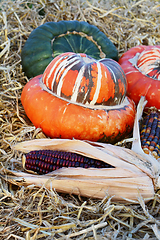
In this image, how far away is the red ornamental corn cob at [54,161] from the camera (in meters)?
1.78

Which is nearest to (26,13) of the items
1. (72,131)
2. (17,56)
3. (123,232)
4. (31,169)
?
(17,56)

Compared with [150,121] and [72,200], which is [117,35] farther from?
[72,200]

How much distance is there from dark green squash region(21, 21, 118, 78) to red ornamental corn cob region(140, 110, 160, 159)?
119cm

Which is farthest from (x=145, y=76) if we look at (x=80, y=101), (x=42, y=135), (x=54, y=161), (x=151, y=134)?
(x=54, y=161)

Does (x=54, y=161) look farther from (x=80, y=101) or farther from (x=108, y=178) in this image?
(x=80, y=101)

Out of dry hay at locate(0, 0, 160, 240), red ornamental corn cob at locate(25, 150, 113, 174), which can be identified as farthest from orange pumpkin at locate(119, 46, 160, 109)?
red ornamental corn cob at locate(25, 150, 113, 174)

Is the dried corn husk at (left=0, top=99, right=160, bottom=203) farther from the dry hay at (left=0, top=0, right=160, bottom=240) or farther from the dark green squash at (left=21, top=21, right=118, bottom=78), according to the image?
the dark green squash at (left=21, top=21, right=118, bottom=78)

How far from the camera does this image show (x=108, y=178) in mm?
1682

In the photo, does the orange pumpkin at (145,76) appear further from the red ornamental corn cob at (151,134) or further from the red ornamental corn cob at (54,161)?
the red ornamental corn cob at (54,161)

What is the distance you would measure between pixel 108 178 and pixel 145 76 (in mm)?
1549

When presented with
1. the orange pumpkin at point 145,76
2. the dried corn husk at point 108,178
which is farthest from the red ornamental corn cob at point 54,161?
the orange pumpkin at point 145,76

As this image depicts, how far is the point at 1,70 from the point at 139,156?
2.04 meters

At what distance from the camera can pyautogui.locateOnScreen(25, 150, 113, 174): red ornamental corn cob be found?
1.78 meters

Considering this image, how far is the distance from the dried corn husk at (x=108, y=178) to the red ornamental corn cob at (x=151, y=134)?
0.65 ft
